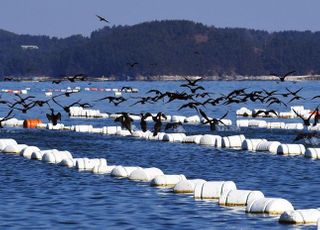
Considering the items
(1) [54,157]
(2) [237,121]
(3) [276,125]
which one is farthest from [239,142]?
(2) [237,121]

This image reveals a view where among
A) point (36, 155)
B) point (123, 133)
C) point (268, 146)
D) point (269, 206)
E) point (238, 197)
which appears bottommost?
point (269, 206)

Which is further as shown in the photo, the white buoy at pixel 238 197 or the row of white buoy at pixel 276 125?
the row of white buoy at pixel 276 125

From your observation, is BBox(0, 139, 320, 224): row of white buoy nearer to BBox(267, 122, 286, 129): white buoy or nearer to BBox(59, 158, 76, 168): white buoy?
BBox(59, 158, 76, 168): white buoy

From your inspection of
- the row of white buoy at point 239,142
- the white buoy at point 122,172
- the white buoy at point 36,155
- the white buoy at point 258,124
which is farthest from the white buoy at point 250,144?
the white buoy at point 258,124

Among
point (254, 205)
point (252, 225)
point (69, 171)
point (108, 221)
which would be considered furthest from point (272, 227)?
point (69, 171)

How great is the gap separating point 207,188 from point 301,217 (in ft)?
32.3

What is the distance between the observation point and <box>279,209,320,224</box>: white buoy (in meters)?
44.3

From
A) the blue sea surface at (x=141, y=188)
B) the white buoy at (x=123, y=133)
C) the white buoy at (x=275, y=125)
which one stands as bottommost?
the blue sea surface at (x=141, y=188)

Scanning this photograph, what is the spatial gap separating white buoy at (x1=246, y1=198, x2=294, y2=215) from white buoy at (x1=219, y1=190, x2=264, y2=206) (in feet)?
4.74

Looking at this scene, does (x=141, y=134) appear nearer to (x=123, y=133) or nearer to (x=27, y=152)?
(x=123, y=133)

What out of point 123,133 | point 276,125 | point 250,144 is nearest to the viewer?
point 250,144

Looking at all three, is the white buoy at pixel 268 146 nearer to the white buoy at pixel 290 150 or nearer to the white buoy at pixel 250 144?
the white buoy at pixel 250 144

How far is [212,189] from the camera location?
2099 inches

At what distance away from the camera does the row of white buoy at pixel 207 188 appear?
4497cm
